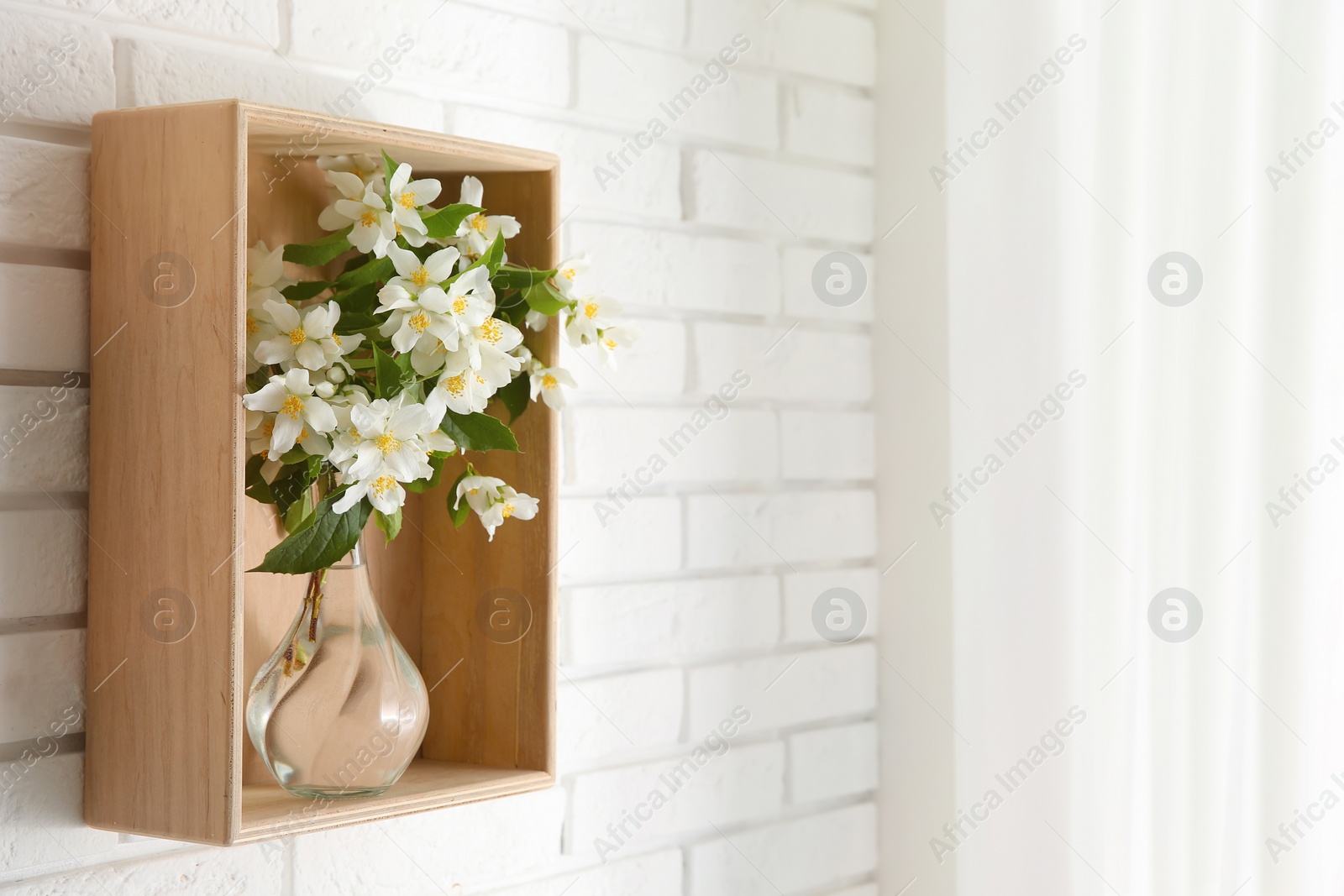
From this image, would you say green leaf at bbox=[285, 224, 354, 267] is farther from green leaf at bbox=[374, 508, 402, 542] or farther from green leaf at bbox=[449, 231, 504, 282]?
green leaf at bbox=[374, 508, 402, 542]

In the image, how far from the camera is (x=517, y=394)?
91 cm

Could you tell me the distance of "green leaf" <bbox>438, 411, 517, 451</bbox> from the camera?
2.73 feet

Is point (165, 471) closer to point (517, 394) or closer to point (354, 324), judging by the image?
point (354, 324)

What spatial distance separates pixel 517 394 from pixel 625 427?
0.80 feet

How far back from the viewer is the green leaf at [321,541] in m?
0.76

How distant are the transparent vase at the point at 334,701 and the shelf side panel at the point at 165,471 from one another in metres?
0.08

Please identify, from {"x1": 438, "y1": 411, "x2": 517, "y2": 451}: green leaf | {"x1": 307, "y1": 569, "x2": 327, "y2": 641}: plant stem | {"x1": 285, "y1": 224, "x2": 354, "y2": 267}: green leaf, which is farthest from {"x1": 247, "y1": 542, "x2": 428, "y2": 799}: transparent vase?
{"x1": 285, "y1": 224, "x2": 354, "y2": 267}: green leaf

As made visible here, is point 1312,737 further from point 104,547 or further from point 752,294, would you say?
point 104,547

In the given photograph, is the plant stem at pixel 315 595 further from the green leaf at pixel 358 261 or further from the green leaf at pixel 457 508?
the green leaf at pixel 358 261

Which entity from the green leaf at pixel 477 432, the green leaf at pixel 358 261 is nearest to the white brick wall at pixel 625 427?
the green leaf at pixel 358 261

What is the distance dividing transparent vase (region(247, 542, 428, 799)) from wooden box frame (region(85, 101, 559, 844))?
2 centimetres

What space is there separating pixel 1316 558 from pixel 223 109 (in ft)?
2.92

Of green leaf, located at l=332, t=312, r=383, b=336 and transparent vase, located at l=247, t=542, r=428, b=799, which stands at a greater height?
green leaf, located at l=332, t=312, r=383, b=336

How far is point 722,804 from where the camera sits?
121 centimetres
